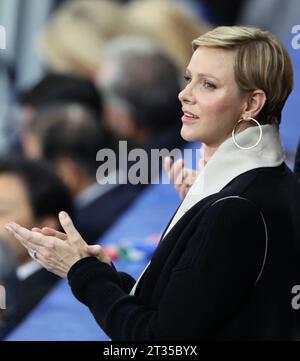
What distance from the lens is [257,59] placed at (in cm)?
167

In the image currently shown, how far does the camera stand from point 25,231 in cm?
171

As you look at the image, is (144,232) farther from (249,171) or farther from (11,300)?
(249,171)

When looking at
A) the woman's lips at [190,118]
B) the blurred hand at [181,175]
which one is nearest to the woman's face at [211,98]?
the woman's lips at [190,118]

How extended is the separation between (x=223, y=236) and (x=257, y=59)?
360 mm

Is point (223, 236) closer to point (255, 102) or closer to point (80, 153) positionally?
point (255, 102)

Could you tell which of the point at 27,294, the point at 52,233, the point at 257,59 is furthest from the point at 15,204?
the point at 257,59

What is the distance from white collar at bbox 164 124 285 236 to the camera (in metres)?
1.70

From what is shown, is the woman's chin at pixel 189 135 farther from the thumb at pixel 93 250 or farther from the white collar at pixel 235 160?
the thumb at pixel 93 250

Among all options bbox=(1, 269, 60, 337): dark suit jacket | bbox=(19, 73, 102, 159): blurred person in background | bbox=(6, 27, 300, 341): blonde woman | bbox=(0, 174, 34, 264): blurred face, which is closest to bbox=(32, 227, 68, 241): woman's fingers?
bbox=(6, 27, 300, 341): blonde woman

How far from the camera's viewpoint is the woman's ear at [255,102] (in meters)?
1.70

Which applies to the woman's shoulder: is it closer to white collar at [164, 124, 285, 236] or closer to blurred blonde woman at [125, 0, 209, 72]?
white collar at [164, 124, 285, 236]

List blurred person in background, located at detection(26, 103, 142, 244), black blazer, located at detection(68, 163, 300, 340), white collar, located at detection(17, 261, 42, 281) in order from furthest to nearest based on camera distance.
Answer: blurred person in background, located at detection(26, 103, 142, 244), white collar, located at detection(17, 261, 42, 281), black blazer, located at detection(68, 163, 300, 340)
